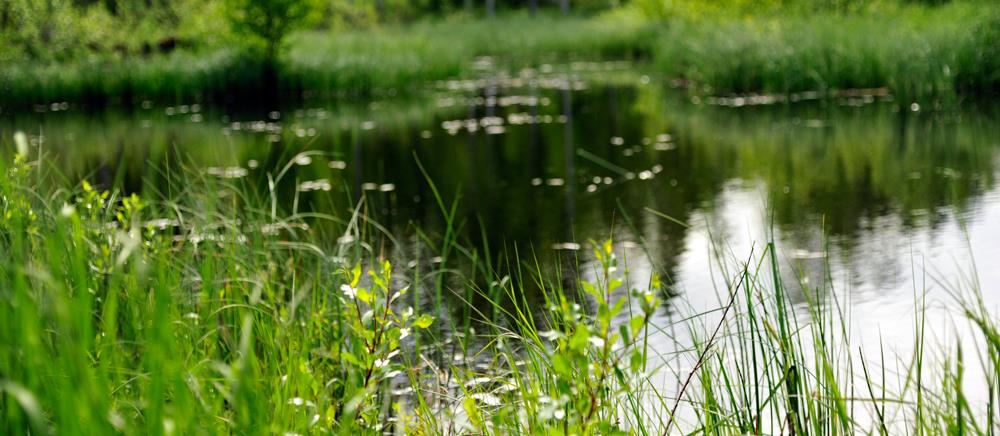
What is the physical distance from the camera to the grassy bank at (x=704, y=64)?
1288 centimetres

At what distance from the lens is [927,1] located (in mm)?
27359

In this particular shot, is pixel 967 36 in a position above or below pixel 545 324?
above

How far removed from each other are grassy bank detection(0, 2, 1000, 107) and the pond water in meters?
0.55

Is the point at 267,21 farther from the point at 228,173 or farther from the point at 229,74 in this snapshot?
the point at 228,173

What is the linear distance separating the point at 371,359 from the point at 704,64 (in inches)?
573

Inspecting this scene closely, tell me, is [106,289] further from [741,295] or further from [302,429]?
[741,295]

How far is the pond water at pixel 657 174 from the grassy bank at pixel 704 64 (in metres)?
0.55

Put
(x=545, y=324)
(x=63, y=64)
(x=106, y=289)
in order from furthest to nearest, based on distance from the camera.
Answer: (x=63, y=64) → (x=545, y=324) → (x=106, y=289)

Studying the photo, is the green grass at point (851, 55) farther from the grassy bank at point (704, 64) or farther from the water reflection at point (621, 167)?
the water reflection at point (621, 167)

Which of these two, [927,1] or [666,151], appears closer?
[666,151]

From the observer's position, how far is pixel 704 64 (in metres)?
16.5

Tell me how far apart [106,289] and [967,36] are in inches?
452

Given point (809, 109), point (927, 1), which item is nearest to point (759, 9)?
point (927, 1)

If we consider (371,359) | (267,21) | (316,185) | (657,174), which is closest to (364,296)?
(371,359)
